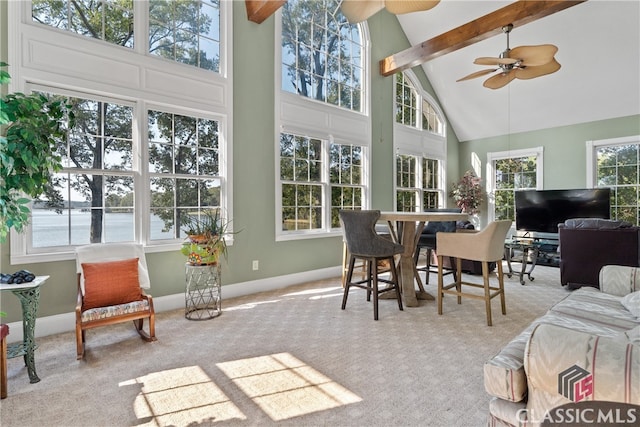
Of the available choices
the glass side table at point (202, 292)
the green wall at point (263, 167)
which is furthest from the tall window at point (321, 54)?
the glass side table at point (202, 292)

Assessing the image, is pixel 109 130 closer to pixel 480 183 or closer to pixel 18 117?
pixel 18 117

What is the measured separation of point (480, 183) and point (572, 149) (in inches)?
69.2

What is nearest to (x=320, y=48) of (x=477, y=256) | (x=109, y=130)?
(x=109, y=130)

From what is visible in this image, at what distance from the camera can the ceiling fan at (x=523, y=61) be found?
3.31 meters

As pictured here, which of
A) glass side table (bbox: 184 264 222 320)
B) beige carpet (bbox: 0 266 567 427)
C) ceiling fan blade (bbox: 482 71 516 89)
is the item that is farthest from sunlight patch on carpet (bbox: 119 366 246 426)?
ceiling fan blade (bbox: 482 71 516 89)

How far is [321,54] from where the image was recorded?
5133 millimetres

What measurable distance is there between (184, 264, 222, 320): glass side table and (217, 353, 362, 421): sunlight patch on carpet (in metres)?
1.19

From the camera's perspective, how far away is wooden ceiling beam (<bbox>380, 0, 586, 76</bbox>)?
390 cm

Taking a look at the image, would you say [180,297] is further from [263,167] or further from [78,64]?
[78,64]

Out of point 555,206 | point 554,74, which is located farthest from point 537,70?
point 555,206

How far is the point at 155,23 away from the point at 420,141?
5103 millimetres

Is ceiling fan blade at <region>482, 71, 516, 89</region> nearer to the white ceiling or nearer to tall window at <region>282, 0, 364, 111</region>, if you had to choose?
the white ceiling

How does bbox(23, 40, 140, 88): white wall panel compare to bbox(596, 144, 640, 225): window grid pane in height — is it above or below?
above

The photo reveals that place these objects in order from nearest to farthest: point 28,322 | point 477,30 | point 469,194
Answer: point 28,322, point 477,30, point 469,194
